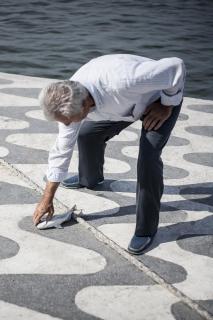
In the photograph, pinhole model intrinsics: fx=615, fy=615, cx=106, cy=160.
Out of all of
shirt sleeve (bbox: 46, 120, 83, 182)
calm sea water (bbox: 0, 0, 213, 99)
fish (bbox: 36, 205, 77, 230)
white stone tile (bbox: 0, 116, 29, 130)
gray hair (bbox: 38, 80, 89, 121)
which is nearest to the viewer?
gray hair (bbox: 38, 80, 89, 121)

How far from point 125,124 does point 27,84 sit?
2656mm

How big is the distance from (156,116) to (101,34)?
6.93 meters

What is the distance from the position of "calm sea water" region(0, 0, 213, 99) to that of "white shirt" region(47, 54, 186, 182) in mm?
4198

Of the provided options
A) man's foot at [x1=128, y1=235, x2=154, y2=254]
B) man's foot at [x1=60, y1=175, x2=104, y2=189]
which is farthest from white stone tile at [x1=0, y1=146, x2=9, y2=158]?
man's foot at [x1=128, y1=235, x2=154, y2=254]

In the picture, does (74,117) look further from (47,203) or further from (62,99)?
(47,203)

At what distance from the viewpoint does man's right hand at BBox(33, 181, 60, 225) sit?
10.1ft

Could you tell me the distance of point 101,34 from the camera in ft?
31.8

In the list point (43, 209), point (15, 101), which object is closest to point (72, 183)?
point (43, 209)

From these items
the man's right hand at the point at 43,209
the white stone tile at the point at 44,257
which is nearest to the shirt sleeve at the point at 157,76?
the man's right hand at the point at 43,209

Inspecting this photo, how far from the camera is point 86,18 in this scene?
10992mm

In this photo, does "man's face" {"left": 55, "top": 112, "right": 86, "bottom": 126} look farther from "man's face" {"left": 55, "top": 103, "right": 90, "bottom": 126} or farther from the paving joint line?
the paving joint line

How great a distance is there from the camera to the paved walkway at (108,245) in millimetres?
2699

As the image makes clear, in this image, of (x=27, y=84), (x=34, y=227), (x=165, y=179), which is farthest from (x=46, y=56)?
(x=34, y=227)

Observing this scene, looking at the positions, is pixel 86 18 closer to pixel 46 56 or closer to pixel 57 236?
pixel 46 56
